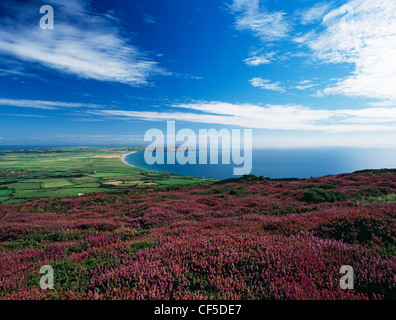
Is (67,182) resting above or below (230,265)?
below

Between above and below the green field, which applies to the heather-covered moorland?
above

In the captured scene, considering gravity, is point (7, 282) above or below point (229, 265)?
below

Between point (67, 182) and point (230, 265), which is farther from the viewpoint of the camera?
point (67, 182)

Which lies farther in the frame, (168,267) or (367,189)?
(367,189)

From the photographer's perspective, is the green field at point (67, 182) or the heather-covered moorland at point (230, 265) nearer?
the heather-covered moorland at point (230, 265)

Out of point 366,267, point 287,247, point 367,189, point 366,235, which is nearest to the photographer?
point 366,267

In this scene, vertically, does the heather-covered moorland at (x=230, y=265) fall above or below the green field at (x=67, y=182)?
above

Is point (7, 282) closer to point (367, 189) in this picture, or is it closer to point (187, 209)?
point (187, 209)

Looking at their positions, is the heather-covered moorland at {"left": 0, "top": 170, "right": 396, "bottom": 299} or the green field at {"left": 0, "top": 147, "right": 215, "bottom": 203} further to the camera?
the green field at {"left": 0, "top": 147, "right": 215, "bottom": 203}
